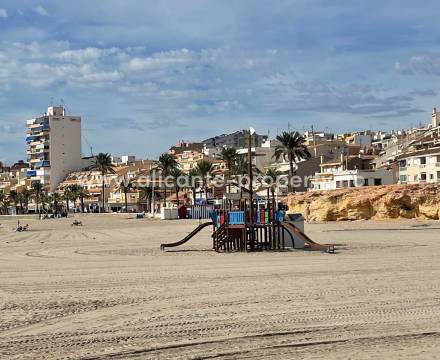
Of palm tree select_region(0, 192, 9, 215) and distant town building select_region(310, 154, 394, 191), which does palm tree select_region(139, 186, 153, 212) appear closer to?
distant town building select_region(310, 154, 394, 191)

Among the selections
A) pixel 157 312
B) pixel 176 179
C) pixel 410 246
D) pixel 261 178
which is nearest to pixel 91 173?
pixel 176 179

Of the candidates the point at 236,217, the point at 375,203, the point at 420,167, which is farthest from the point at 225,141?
the point at 236,217

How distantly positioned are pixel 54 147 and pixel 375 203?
368ft

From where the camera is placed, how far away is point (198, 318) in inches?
402

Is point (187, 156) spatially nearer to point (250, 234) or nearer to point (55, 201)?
point (55, 201)

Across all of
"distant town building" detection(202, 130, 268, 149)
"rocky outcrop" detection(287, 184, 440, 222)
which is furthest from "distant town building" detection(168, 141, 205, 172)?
"rocky outcrop" detection(287, 184, 440, 222)

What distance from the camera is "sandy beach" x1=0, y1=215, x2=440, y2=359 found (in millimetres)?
8250

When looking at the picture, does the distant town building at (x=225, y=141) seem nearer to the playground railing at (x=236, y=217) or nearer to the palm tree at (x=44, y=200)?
the palm tree at (x=44, y=200)

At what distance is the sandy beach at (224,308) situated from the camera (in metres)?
8.25

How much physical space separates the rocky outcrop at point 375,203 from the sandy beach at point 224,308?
948 inches

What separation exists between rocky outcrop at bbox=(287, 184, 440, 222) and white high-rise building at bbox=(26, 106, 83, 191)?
342 ft

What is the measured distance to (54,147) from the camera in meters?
146

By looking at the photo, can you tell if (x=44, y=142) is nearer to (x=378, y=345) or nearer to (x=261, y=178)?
(x=261, y=178)

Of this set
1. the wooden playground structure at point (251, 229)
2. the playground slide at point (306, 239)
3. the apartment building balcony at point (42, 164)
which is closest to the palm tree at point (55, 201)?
the apartment building balcony at point (42, 164)
